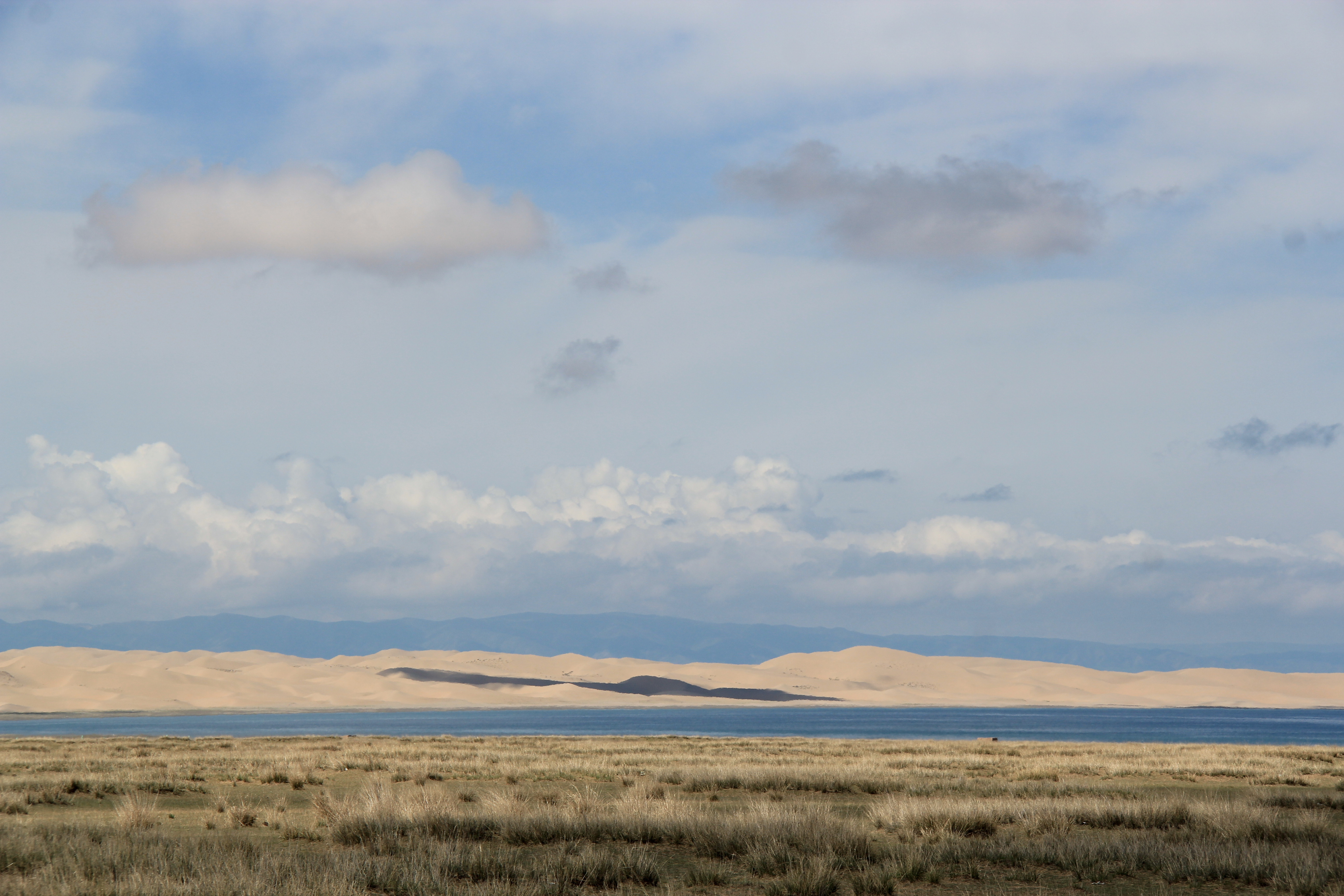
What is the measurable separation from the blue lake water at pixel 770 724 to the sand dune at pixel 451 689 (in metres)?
15.8

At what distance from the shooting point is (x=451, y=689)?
169 metres

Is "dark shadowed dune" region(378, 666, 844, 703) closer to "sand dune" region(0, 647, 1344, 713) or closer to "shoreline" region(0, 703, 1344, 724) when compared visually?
"sand dune" region(0, 647, 1344, 713)

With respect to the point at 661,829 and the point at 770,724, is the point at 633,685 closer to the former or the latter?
the point at 770,724

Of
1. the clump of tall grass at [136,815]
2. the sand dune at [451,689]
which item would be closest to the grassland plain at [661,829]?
the clump of tall grass at [136,815]

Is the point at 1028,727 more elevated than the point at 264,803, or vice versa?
the point at 264,803

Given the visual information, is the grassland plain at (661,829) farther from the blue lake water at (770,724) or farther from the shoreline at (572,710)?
the shoreline at (572,710)

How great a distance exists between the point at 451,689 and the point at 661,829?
526 ft

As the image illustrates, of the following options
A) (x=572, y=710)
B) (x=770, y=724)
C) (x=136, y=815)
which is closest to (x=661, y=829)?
(x=136, y=815)

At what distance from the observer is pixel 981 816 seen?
17016 millimetres

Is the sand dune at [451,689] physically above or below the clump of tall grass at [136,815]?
A: below

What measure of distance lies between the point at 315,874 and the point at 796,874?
500cm

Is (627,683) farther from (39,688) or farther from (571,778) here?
(571,778)

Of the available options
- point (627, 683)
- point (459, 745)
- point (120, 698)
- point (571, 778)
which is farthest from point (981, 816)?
point (627, 683)

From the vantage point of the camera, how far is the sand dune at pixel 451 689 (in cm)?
14100
